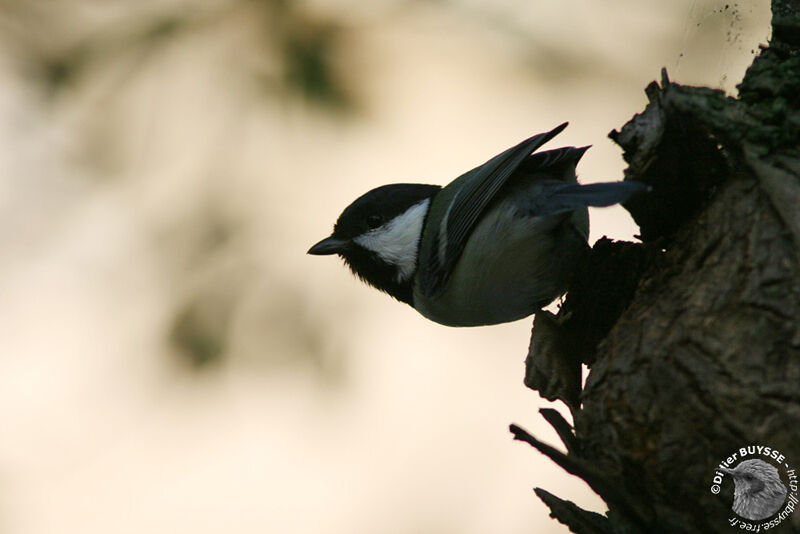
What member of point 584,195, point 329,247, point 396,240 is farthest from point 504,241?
point 329,247

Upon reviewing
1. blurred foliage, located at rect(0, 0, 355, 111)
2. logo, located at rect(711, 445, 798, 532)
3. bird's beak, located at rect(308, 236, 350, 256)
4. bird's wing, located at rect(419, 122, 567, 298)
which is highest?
blurred foliage, located at rect(0, 0, 355, 111)

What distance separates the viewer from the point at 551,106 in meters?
2.92

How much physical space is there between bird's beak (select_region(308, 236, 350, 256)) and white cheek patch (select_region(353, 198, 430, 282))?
5 cm

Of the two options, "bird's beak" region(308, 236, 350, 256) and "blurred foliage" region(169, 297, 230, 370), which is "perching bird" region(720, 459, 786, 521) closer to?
"bird's beak" region(308, 236, 350, 256)

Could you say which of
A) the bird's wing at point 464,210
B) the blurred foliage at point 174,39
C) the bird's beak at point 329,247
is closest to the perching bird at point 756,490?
the bird's wing at point 464,210

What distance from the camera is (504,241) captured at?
2322mm

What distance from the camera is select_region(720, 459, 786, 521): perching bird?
4.46 feet

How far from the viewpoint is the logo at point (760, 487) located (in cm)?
136

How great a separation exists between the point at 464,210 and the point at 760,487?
1.34 metres

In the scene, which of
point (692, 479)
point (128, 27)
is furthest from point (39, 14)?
point (692, 479)

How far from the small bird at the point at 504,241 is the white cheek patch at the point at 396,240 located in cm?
5

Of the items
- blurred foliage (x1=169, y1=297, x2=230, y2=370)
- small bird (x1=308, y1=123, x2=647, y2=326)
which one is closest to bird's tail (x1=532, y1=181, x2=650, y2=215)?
small bird (x1=308, y1=123, x2=647, y2=326)

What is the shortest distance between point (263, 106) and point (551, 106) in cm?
114

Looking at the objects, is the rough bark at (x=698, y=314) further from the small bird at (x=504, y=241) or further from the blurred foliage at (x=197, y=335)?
the blurred foliage at (x=197, y=335)
